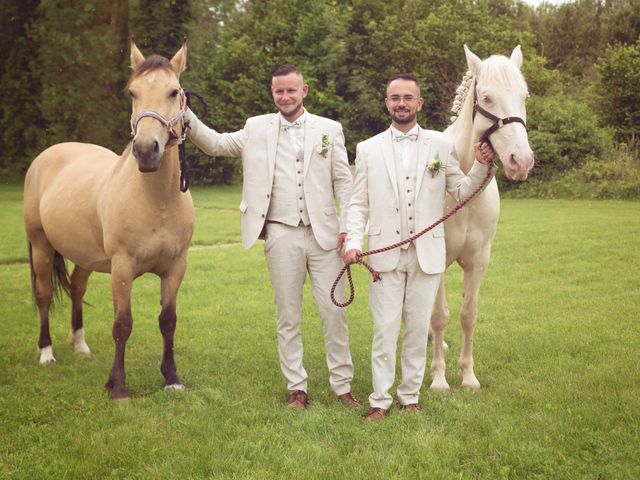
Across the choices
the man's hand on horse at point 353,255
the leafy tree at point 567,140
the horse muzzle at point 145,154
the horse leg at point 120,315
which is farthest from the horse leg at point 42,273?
the leafy tree at point 567,140

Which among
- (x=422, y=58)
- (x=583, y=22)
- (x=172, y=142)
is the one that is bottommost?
(x=172, y=142)

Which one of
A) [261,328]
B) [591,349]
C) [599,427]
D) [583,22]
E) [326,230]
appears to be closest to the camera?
[599,427]

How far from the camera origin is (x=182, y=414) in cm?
422

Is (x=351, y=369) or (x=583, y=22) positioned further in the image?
(x=583, y=22)

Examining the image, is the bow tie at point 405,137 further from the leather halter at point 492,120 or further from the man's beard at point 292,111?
the man's beard at point 292,111

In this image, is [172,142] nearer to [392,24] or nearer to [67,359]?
[67,359]

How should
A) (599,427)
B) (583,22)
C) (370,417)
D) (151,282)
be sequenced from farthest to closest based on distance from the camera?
(583,22)
(151,282)
(370,417)
(599,427)

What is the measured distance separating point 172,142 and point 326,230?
1.28 m

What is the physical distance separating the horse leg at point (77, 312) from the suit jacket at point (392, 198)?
3.47 m

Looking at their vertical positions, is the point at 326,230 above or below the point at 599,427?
above

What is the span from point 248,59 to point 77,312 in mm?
25152

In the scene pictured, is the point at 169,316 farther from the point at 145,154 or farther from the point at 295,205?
the point at 145,154

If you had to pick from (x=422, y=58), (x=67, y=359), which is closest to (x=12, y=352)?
(x=67, y=359)

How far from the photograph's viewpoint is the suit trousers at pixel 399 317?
162 inches
